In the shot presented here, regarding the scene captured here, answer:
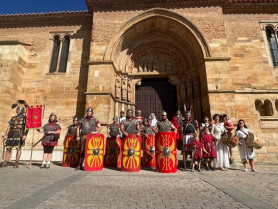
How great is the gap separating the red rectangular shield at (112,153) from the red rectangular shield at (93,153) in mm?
860

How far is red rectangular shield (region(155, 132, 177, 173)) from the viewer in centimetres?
441

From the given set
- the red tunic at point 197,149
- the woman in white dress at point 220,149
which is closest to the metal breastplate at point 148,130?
the red tunic at point 197,149

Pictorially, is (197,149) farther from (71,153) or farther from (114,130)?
(71,153)

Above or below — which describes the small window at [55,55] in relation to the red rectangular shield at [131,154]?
above

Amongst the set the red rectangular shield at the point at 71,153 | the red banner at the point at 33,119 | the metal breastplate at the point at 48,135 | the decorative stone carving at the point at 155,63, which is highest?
the decorative stone carving at the point at 155,63

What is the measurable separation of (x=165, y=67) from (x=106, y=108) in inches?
182

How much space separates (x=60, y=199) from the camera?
2.17 metres

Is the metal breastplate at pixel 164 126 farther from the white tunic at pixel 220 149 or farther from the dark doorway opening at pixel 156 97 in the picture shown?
the dark doorway opening at pixel 156 97

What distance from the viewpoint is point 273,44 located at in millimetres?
9484

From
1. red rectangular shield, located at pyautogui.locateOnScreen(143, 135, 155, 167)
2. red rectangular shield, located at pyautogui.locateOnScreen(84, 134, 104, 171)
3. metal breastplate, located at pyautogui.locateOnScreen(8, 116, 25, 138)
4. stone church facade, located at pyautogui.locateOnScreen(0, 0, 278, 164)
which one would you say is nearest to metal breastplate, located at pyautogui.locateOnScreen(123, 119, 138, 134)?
red rectangular shield, located at pyautogui.locateOnScreen(143, 135, 155, 167)

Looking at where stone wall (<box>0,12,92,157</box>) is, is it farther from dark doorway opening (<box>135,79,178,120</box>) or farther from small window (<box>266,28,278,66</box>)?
small window (<box>266,28,278,66</box>)

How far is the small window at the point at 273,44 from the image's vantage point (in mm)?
9152

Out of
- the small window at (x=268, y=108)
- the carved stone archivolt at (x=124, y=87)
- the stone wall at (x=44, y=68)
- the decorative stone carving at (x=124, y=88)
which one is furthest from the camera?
the decorative stone carving at (x=124, y=88)

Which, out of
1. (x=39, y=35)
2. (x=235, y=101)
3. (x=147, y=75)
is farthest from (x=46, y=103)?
(x=235, y=101)
